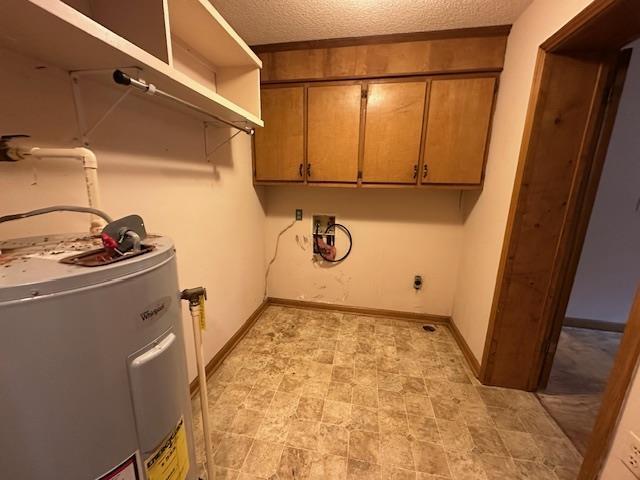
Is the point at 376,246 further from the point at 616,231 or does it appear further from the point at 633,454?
the point at 616,231

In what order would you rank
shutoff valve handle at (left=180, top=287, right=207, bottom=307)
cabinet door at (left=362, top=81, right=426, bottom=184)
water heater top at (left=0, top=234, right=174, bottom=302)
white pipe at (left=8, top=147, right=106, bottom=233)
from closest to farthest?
water heater top at (left=0, top=234, right=174, bottom=302) < white pipe at (left=8, top=147, right=106, bottom=233) < shutoff valve handle at (left=180, top=287, right=207, bottom=307) < cabinet door at (left=362, top=81, right=426, bottom=184)

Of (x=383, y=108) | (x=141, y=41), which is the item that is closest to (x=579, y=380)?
(x=383, y=108)

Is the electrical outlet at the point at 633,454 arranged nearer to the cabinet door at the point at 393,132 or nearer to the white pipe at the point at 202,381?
the white pipe at the point at 202,381

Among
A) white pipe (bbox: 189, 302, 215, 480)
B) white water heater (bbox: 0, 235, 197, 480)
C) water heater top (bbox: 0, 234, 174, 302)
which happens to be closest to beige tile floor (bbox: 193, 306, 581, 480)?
white pipe (bbox: 189, 302, 215, 480)

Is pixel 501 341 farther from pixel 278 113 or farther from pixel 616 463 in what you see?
pixel 278 113

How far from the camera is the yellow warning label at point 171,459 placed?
2.25 feet

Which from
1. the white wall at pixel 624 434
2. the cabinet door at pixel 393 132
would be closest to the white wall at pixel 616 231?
the cabinet door at pixel 393 132

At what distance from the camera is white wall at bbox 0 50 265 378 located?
811 mm

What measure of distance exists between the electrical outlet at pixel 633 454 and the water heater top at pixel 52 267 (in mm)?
1536

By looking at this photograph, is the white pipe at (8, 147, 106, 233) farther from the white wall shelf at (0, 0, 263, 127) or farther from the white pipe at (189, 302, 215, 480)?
the white pipe at (189, 302, 215, 480)

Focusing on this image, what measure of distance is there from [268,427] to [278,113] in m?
2.22

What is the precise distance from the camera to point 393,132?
6.74ft

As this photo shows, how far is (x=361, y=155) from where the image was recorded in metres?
2.15

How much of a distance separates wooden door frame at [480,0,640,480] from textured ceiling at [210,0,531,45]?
1.73 feet
